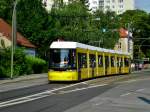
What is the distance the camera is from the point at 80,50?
36.5m

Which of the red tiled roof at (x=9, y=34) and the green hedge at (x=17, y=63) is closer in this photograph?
the green hedge at (x=17, y=63)

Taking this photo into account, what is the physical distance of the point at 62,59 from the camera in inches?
1377

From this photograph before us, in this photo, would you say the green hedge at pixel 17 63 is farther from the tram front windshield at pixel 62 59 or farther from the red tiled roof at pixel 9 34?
the tram front windshield at pixel 62 59

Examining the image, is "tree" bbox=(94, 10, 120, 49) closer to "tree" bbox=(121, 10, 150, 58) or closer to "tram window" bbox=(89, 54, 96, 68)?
"tree" bbox=(121, 10, 150, 58)

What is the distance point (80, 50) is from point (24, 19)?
35.1 m

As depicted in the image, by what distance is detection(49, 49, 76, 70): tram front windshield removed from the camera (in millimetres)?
34781

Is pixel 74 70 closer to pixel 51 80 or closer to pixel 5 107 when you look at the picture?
pixel 51 80

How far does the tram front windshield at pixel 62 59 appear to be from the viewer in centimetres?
3478

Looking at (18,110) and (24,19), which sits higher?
(24,19)

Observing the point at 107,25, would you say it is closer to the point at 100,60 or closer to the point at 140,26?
the point at 140,26

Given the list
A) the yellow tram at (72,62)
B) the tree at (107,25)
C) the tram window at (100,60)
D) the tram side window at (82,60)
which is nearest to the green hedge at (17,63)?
the tram window at (100,60)

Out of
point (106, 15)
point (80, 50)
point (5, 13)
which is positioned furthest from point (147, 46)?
point (80, 50)

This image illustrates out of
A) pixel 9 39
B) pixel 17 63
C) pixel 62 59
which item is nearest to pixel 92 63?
pixel 62 59

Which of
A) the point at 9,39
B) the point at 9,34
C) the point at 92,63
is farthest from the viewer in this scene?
the point at 9,34
